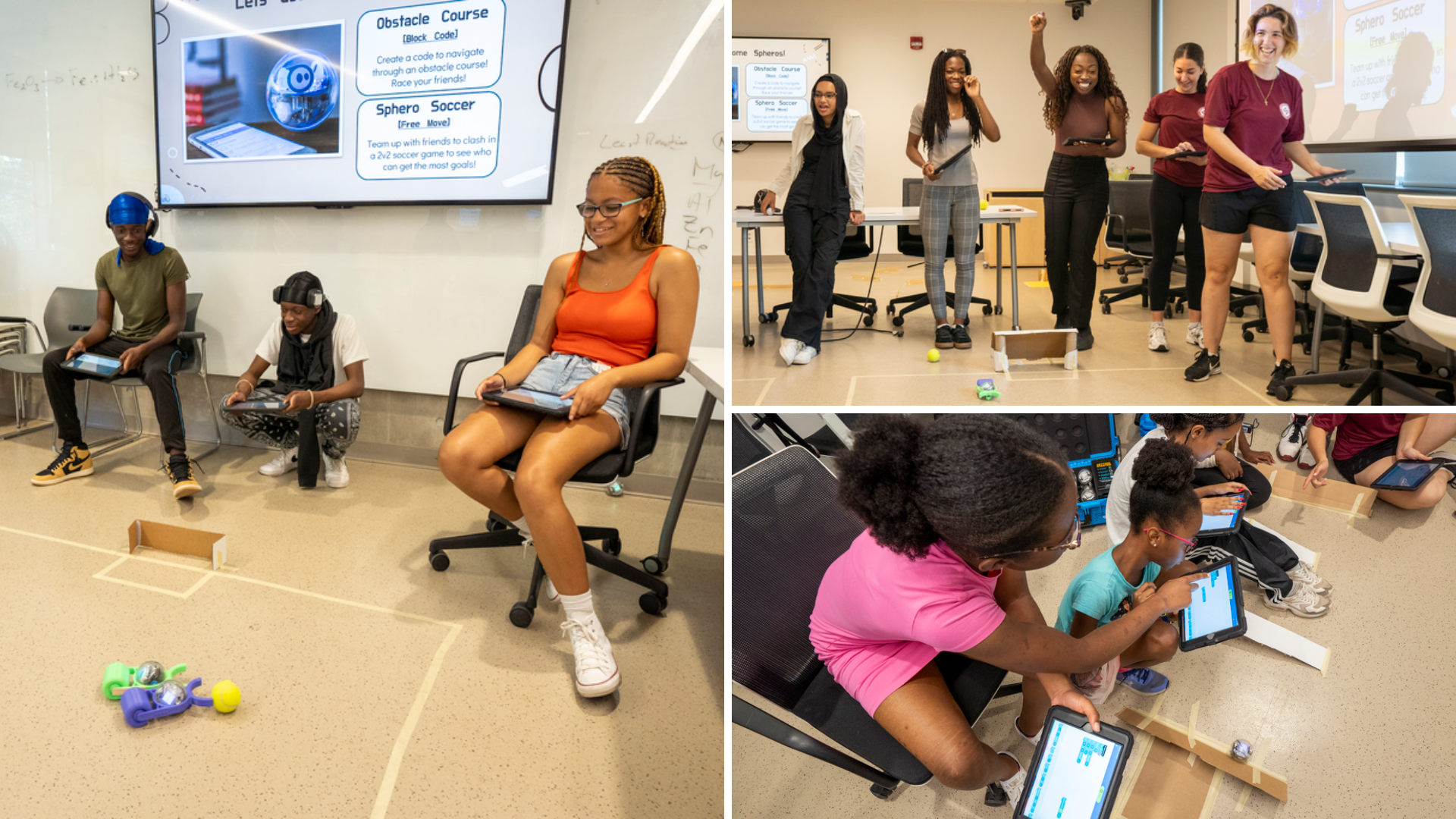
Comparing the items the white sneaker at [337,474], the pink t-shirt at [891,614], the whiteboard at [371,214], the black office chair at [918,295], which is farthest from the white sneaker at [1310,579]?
the white sneaker at [337,474]

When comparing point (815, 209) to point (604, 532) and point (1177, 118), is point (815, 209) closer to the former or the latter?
point (1177, 118)

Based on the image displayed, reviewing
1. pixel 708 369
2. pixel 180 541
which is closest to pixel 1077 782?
pixel 708 369

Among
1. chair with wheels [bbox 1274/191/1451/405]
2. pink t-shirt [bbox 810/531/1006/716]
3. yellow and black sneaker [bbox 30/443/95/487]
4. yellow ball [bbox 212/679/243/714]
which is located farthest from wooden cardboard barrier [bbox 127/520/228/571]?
chair with wheels [bbox 1274/191/1451/405]

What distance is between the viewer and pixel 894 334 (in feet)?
12.1

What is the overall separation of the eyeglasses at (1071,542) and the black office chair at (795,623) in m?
0.21

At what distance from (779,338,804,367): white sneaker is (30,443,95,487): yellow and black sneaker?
2889 mm

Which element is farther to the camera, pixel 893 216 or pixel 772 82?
pixel 893 216

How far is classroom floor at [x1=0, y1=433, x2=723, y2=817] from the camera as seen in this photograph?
160cm

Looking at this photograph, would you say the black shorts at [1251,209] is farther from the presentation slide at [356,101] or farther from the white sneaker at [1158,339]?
the presentation slide at [356,101]

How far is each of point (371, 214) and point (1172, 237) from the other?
3.08m

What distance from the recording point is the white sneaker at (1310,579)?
1.07m

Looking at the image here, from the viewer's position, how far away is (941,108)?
302 cm

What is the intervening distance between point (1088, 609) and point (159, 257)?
3.83 meters

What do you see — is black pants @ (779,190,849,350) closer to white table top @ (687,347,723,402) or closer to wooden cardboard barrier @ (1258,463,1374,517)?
white table top @ (687,347,723,402)
